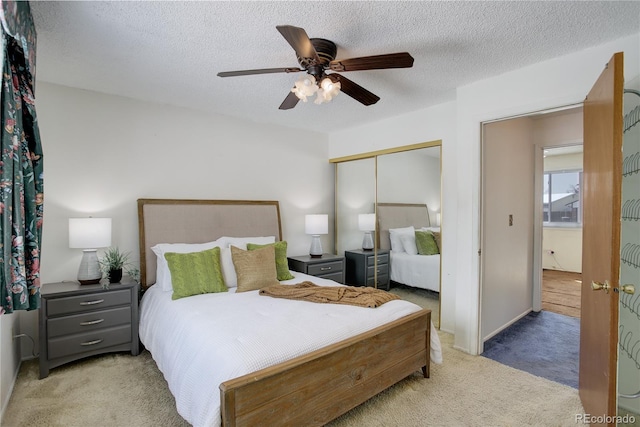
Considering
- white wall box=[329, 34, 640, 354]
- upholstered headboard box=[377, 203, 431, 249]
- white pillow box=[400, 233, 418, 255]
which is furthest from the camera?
white pillow box=[400, 233, 418, 255]

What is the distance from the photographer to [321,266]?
4.06 meters

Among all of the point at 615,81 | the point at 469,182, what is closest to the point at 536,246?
the point at 469,182

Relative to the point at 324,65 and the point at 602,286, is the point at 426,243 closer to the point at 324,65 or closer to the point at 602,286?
the point at 602,286

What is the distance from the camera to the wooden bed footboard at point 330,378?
5.13 feet

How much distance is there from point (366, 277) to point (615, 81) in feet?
10.4

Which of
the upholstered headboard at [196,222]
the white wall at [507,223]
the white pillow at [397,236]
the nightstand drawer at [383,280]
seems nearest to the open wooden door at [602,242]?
the white wall at [507,223]

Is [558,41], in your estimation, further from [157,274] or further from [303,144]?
[157,274]

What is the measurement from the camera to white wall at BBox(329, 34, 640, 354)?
231cm

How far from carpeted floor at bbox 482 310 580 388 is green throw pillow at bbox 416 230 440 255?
1.04 meters

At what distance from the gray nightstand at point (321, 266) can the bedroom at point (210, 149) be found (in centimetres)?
97

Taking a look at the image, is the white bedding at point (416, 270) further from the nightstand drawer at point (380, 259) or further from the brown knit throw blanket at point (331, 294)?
the brown knit throw blanket at point (331, 294)

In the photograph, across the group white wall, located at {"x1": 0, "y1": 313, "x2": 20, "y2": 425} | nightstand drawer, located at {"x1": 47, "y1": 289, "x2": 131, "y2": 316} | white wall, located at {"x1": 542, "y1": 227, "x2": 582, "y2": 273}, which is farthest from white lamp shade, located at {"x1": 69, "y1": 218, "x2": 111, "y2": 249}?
white wall, located at {"x1": 542, "y1": 227, "x2": 582, "y2": 273}

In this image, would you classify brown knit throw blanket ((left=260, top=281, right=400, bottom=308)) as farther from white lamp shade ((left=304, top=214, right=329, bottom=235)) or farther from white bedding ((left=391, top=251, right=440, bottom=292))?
white lamp shade ((left=304, top=214, right=329, bottom=235))

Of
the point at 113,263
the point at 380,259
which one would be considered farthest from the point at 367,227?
the point at 113,263
